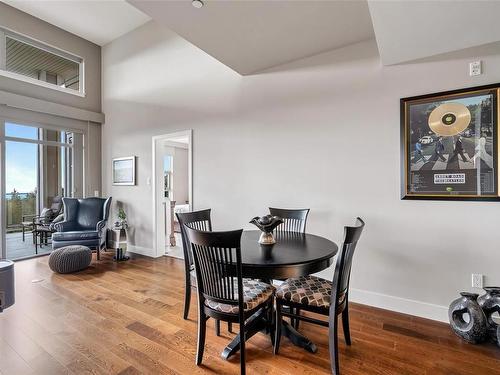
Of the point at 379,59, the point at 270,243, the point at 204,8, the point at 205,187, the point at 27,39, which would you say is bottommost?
the point at 270,243

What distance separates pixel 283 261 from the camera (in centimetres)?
171

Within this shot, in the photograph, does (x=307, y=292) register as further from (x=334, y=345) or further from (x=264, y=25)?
(x=264, y=25)

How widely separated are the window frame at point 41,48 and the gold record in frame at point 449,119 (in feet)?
19.9

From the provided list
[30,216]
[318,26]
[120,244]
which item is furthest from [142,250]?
[318,26]

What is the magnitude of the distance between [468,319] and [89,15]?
673cm

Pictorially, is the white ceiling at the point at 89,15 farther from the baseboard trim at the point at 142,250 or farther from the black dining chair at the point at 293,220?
the black dining chair at the point at 293,220

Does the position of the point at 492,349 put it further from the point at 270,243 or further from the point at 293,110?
the point at 293,110

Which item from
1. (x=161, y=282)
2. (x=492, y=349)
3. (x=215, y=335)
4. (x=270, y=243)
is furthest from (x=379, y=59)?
(x=161, y=282)

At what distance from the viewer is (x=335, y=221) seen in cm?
296

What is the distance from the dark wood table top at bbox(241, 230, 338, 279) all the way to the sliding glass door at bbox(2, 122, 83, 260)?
4683mm

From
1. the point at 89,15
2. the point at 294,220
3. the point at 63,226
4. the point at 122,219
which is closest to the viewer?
the point at 294,220

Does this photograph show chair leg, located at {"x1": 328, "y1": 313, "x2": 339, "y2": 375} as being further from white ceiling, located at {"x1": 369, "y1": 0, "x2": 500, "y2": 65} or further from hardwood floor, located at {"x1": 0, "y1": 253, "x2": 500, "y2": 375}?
white ceiling, located at {"x1": 369, "y1": 0, "x2": 500, "y2": 65}

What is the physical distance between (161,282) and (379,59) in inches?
145

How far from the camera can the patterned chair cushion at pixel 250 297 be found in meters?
1.75
